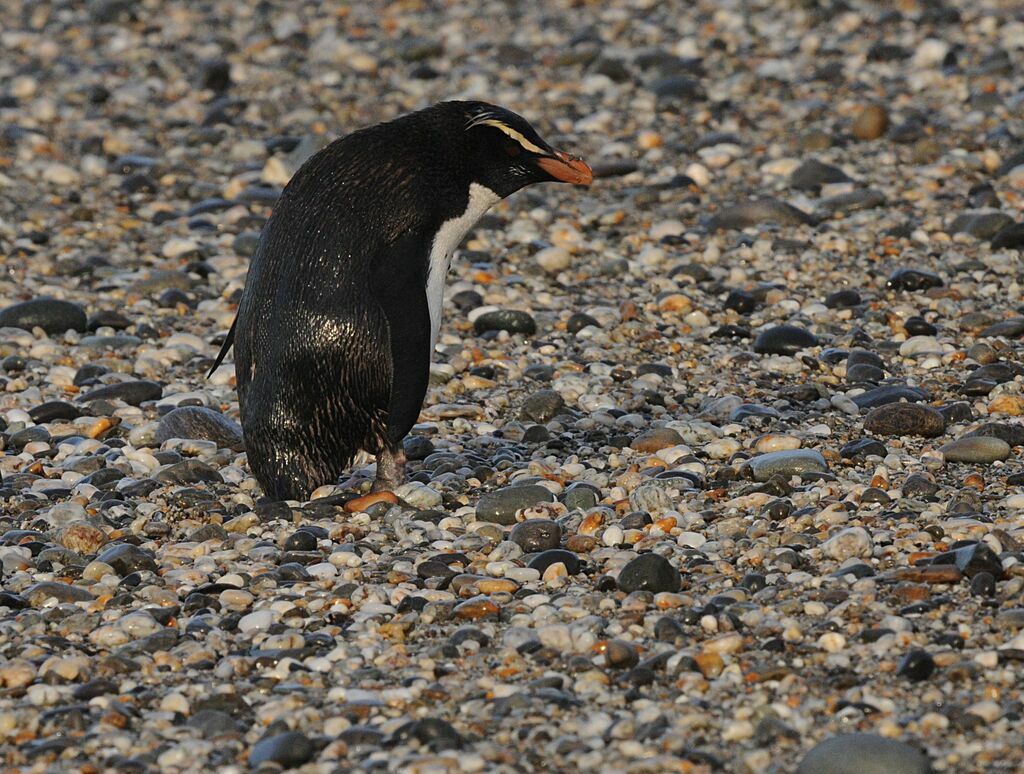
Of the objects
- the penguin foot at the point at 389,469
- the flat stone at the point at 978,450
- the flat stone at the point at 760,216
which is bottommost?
the penguin foot at the point at 389,469

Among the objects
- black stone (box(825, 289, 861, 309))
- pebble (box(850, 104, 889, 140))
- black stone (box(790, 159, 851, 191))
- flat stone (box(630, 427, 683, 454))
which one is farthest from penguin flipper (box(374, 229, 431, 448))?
pebble (box(850, 104, 889, 140))

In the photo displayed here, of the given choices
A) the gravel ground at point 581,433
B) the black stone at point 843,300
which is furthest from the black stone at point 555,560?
the black stone at point 843,300

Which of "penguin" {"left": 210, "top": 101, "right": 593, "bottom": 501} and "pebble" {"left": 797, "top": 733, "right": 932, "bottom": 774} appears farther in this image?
"penguin" {"left": 210, "top": 101, "right": 593, "bottom": 501}

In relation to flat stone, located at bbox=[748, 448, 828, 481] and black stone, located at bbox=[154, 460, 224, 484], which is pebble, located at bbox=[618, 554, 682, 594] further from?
black stone, located at bbox=[154, 460, 224, 484]

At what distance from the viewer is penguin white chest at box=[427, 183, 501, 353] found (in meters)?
4.98

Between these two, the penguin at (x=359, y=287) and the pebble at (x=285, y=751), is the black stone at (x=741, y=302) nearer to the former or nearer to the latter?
the penguin at (x=359, y=287)

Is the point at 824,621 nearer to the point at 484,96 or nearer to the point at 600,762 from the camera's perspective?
the point at 600,762

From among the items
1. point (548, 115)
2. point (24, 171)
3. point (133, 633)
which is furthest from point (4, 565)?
point (548, 115)

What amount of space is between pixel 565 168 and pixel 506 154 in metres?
0.21

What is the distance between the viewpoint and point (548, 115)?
9.97 meters

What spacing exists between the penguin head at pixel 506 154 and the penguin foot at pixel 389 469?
92cm

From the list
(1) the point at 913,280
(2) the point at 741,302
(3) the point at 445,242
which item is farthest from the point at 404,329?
(1) the point at 913,280

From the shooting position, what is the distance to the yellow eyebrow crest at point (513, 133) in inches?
200

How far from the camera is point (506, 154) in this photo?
5125 mm
